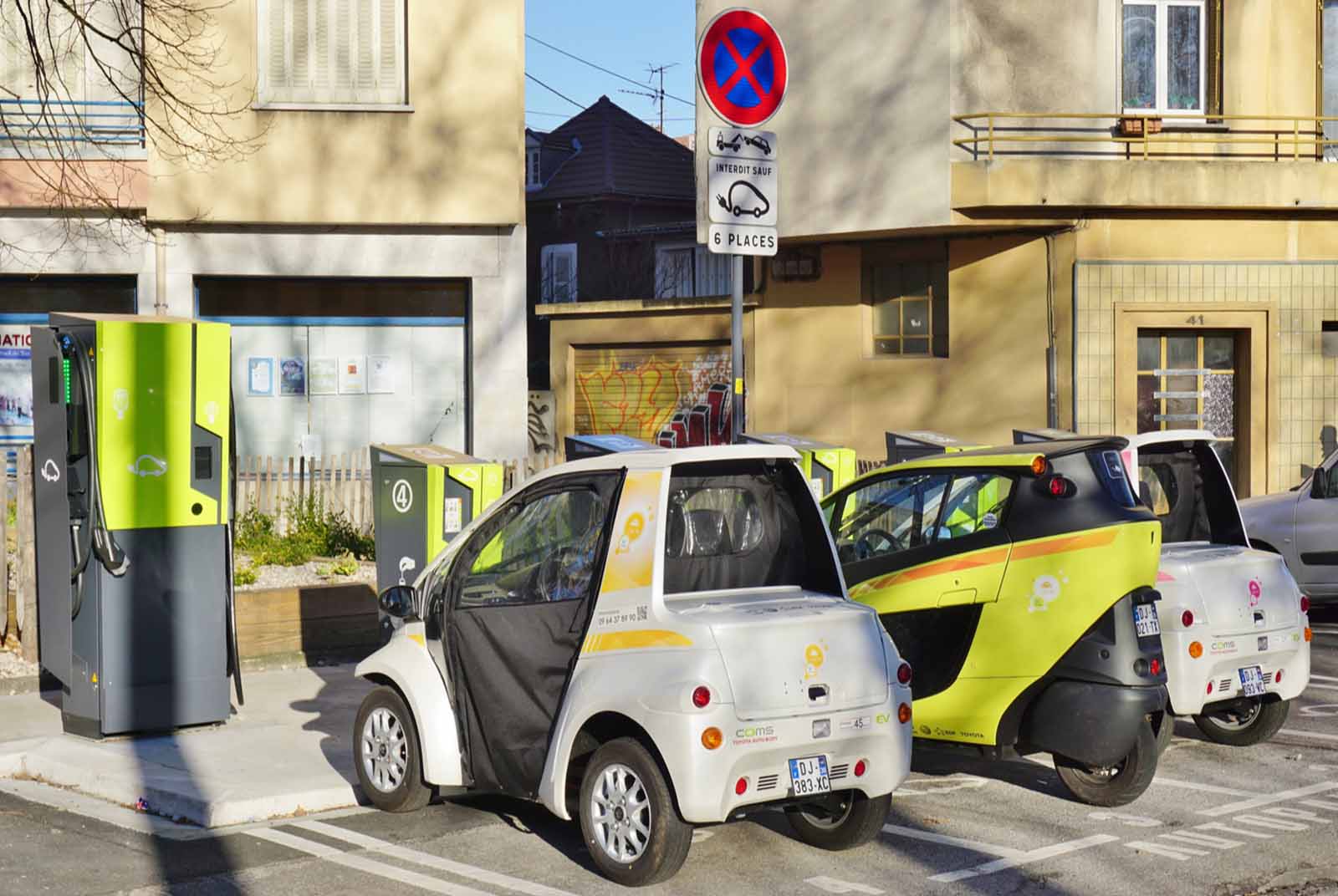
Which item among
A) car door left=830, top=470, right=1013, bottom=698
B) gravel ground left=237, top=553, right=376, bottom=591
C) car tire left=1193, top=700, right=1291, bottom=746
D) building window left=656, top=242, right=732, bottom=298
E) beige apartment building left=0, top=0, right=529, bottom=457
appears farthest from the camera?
building window left=656, top=242, right=732, bottom=298

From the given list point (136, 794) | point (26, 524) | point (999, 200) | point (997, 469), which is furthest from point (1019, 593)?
point (999, 200)

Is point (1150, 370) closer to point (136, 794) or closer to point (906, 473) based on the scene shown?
point (906, 473)

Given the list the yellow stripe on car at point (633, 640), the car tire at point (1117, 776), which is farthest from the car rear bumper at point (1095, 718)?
the yellow stripe on car at point (633, 640)

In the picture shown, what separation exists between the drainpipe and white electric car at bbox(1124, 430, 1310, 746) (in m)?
11.9

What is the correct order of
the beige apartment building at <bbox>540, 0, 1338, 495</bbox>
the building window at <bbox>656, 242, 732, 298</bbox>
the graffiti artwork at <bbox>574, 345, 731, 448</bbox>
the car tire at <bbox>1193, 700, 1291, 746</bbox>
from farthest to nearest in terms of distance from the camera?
the building window at <bbox>656, 242, 732, 298</bbox>, the graffiti artwork at <bbox>574, 345, 731, 448</bbox>, the beige apartment building at <bbox>540, 0, 1338, 495</bbox>, the car tire at <bbox>1193, 700, 1291, 746</bbox>

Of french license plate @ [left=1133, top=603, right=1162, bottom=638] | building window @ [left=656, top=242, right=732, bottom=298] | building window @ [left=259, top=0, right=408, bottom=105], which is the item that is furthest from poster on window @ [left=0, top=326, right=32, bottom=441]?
building window @ [left=656, top=242, right=732, bottom=298]

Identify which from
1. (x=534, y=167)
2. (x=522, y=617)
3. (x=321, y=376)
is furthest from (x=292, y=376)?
(x=534, y=167)

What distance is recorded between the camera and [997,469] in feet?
Result: 26.1

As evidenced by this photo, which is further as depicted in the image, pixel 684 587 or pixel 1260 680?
pixel 1260 680

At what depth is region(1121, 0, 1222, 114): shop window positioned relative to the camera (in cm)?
2130

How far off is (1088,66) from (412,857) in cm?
1668

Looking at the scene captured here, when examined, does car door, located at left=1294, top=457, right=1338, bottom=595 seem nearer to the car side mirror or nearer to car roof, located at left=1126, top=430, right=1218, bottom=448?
car roof, located at left=1126, top=430, right=1218, bottom=448

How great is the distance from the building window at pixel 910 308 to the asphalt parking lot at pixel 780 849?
547 inches

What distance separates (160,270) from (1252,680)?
1300cm
